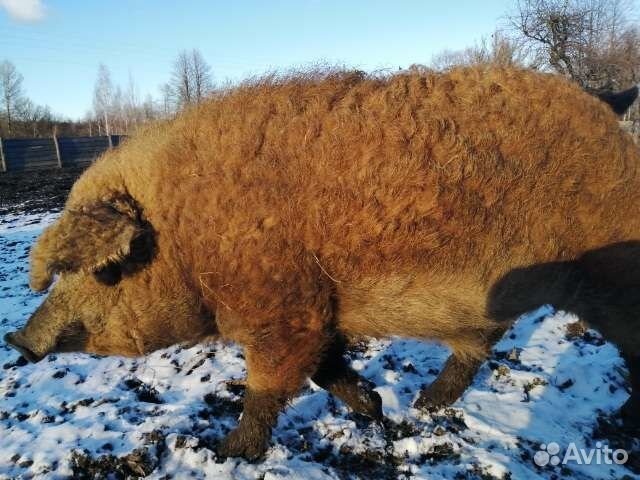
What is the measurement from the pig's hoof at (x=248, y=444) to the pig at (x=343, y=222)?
26 centimetres

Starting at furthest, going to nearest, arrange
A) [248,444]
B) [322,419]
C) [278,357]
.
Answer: [322,419] < [248,444] < [278,357]

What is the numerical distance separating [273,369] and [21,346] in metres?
1.62

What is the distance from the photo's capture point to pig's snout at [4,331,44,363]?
9.30ft

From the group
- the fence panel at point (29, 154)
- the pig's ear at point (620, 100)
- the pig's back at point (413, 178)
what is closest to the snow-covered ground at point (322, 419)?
the pig's back at point (413, 178)

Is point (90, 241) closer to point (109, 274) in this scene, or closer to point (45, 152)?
point (109, 274)

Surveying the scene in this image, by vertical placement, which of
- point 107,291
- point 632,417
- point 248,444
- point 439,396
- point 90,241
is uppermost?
point 90,241

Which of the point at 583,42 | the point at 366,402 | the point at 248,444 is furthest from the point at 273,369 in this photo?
the point at 583,42

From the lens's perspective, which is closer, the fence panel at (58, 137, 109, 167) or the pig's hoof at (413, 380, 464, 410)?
the pig's hoof at (413, 380, 464, 410)

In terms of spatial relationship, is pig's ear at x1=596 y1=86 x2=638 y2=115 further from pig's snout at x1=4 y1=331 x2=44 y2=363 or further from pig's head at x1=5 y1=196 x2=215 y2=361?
pig's snout at x1=4 y1=331 x2=44 y2=363

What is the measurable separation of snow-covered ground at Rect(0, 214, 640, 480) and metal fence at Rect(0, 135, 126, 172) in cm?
1983

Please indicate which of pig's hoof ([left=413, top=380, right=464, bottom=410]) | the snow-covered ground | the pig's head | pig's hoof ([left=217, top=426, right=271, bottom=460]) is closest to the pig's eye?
the pig's head

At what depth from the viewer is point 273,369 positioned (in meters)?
2.75

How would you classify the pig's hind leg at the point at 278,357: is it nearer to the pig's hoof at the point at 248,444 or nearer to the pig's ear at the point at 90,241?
the pig's hoof at the point at 248,444

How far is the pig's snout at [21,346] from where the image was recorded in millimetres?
2836
